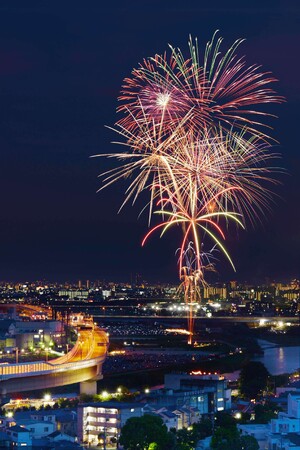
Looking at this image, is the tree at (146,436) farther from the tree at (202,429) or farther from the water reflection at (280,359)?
the water reflection at (280,359)

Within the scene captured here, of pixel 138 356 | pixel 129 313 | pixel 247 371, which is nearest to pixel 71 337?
pixel 138 356

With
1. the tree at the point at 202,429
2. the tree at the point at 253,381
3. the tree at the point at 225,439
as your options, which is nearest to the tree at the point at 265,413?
the tree at the point at 202,429

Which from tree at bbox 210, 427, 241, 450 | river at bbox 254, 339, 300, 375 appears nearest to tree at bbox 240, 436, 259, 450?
tree at bbox 210, 427, 241, 450

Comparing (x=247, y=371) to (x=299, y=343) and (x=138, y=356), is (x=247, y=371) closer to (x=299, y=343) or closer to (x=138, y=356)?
(x=138, y=356)

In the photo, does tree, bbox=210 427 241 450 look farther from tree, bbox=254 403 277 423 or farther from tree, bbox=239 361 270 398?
tree, bbox=239 361 270 398

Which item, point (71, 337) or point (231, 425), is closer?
point (231, 425)

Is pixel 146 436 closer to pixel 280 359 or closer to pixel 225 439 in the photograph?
pixel 225 439

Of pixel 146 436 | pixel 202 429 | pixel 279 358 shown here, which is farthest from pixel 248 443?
pixel 279 358
